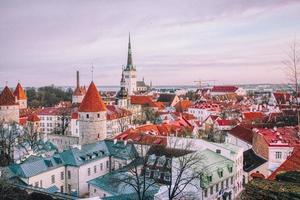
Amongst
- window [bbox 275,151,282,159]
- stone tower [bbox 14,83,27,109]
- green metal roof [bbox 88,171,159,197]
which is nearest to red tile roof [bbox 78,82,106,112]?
green metal roof [bbox 88,171,159,197]

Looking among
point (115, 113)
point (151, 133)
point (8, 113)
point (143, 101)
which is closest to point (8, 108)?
point (8, 113)

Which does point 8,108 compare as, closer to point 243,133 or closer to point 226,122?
point 226,122

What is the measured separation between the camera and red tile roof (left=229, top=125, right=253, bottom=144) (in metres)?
28.9

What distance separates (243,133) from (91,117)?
41.1ft

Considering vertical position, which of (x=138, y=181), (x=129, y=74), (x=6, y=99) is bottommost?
(x=138, y=181)

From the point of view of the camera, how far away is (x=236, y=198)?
21.2 m

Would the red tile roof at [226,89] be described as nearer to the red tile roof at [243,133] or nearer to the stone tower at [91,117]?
the red tile roof at [243,133]

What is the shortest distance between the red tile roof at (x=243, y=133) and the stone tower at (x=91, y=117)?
1123 centimetres

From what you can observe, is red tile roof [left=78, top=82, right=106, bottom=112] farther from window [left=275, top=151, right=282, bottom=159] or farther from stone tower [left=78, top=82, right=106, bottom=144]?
window [left=275, top=151, right=282, bottom=159]

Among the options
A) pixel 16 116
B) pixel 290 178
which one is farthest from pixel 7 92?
pixel 290 178

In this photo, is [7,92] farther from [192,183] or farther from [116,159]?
[192,183]

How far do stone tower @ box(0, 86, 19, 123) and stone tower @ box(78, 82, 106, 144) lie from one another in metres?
16.5

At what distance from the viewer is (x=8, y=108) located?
1654 inches

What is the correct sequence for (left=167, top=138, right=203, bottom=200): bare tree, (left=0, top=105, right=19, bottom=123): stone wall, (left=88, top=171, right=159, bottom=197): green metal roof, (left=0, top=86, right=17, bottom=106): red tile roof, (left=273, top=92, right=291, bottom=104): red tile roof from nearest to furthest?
1. (left=167, top=138, right=203, bottom=200): bare tree
2. (left=88, top=171, right=159, bottom=197): green metal roof
3. (left=0, top=105, right=19, bottom=123): stone wall
4. (left=0, top=86, right=17, bottom=106): red tile roof
5. (left=273, top=92, right=291, bottom=104): red tile roof
